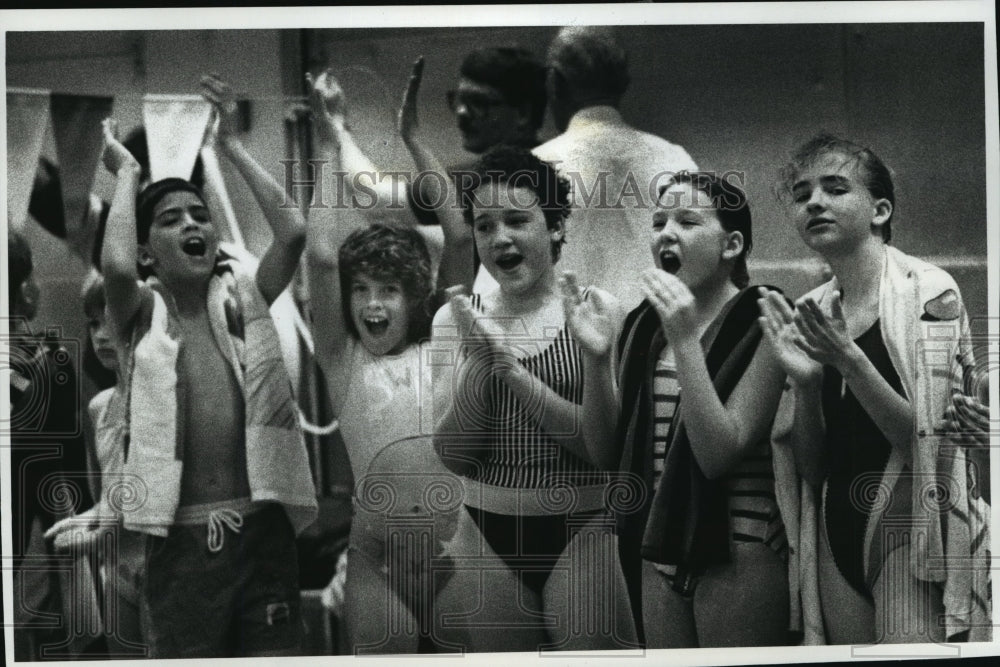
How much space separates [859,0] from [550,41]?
100 centimetres

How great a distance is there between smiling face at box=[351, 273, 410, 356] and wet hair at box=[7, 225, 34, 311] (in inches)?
40.0

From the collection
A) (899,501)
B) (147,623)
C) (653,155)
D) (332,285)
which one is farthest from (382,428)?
(899,501)

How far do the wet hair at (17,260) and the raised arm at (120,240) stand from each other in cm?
24

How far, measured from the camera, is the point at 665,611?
3969mm

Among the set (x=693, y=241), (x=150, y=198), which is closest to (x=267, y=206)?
(x=150, y=198)

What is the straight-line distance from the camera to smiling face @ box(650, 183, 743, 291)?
396 centimetres

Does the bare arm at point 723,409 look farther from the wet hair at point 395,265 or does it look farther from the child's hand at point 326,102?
the child's hand at point 326,102

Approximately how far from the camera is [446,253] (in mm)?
3963

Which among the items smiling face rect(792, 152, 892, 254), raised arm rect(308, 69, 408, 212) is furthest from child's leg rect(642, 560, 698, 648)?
raised arm rect(308, 69, 408, 212)

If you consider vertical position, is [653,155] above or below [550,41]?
below

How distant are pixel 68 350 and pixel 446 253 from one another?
1221 millimetres

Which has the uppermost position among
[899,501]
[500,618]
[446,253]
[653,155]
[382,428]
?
[653,155]

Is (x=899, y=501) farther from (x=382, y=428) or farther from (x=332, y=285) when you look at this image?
(x=332, y=285)

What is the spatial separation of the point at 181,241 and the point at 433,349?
0.86 metres
